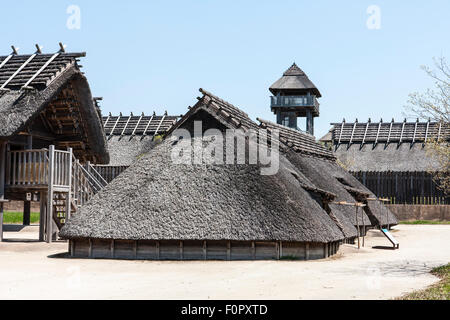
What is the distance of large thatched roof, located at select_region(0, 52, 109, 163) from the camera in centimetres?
2198

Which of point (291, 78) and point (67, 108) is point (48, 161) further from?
point (291, 78)

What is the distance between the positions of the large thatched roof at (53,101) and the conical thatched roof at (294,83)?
35693mm

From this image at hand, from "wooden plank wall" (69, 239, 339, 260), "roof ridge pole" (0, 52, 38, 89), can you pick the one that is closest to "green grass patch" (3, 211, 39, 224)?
"roof ridge pole" (0, 52, 38, 89)

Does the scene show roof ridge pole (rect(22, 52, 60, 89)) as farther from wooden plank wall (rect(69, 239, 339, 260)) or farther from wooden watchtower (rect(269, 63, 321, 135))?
wooden watchtower (rect(269, 63, 321, 135))

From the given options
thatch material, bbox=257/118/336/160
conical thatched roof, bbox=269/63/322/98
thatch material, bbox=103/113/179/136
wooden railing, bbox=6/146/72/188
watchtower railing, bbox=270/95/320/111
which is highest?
conical thatched roof, bbox=269/63/322/98

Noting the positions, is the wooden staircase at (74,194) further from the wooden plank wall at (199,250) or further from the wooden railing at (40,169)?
the wooden plank wall at (199,250)

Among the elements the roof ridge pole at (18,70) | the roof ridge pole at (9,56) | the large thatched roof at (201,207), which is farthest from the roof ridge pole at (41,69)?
the large thatched roof at (201,207)

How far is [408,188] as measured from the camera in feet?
153

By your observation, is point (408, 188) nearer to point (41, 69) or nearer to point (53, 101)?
point (53, 101)

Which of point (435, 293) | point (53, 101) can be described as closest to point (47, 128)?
point (53, 101)

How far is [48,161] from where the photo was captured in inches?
916

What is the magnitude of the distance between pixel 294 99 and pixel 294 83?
1.68 metres

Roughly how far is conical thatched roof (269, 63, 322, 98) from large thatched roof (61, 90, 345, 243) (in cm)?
4244
